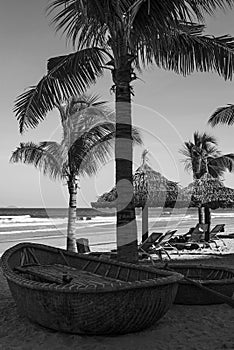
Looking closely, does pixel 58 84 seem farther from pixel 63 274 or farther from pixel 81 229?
pixel 81 229

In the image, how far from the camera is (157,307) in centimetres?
487

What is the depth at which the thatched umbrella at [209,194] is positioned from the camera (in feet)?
54.1

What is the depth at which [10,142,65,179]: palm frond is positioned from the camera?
544 inches

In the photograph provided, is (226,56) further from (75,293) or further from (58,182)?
(58,182)

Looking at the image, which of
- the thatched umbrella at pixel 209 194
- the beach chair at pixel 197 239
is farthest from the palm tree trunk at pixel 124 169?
the thatched umbrella at pixel 209 194

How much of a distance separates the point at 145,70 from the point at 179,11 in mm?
1985

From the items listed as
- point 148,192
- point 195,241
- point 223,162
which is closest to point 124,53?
point 148,192

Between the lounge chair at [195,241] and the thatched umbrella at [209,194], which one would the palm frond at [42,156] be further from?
the thatched umbrella at [209,194]

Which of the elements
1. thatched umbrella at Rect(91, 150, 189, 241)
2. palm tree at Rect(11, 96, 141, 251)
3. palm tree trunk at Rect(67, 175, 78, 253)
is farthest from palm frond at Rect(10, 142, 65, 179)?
thatched umbrella at Rect(91, 150, 189, 241)

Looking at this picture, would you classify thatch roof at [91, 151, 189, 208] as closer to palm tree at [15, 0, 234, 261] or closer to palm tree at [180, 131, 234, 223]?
palm tree at [180, 131, 234, 223]

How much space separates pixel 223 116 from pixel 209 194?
3737 millimetres

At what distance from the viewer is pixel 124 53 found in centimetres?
746

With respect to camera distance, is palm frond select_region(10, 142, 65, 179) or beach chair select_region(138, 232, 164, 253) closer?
beach chair select_region(138, 232, 164, 253)

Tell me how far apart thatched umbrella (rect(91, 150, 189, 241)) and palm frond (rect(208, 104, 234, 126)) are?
299 cm
